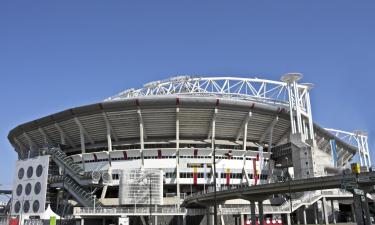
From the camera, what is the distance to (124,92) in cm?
10431

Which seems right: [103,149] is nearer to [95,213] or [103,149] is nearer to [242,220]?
[95,213]

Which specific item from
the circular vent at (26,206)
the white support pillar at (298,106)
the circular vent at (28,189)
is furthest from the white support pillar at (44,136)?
the white support pillar at (298,106)

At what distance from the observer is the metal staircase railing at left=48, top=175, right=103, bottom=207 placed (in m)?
72.2

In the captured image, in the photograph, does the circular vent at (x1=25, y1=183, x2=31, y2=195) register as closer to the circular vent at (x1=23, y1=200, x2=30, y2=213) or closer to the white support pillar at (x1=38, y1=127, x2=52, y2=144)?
the circular vent at (x1=23, y1=200, x2=30, y2=213)

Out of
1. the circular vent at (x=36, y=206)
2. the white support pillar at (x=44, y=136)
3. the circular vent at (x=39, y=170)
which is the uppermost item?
the white support pillar at (x=44, y=136)

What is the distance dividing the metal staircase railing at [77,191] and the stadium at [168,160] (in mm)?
178

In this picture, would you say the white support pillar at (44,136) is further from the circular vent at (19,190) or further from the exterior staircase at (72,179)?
the circular vent at (19,190)

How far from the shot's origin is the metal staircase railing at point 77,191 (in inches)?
2842

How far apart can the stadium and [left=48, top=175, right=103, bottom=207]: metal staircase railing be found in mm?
178

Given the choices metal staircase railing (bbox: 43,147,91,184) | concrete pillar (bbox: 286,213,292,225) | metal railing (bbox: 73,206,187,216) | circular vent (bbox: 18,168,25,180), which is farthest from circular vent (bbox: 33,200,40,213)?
concrete pillar (bbox: 286,213,292,225)

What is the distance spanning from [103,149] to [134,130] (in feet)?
30.1

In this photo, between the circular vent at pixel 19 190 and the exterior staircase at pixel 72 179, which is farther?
the circular vent at pixel 19 190

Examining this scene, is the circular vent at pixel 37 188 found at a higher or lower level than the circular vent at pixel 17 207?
higher

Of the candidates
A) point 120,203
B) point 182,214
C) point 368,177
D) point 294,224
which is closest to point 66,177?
point 120,203
